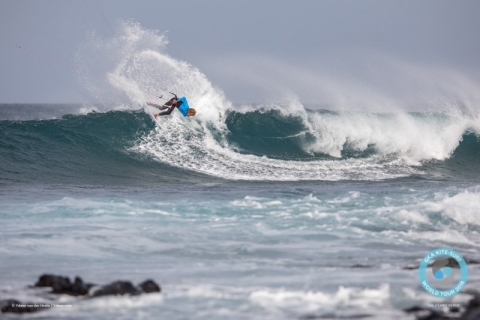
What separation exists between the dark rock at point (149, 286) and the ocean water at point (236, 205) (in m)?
0.16

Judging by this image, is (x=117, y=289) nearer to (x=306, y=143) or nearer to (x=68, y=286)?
(x=68, y=286)

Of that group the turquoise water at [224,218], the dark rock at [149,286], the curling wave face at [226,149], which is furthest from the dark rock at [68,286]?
the curling wave face at [226,149]

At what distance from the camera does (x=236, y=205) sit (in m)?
12.6

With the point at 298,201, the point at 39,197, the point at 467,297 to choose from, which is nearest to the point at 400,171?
the point at 298,201

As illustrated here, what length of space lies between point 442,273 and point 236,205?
576cm

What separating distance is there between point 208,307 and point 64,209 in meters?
6.49

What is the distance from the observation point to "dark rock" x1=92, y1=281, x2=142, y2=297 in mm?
6617

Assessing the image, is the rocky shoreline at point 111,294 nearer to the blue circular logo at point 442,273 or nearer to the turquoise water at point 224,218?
the turquoise water at point 224,218

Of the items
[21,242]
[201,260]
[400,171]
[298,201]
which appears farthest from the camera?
[400,171]

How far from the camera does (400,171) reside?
19328mm

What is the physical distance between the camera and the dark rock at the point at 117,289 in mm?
6617

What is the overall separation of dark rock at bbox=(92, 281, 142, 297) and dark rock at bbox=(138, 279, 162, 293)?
0.08 m

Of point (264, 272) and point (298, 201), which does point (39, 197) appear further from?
point (264, 272)

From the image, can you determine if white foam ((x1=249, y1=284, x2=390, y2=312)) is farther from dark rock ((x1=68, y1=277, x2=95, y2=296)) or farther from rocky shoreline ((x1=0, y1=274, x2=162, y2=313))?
dark rock ((x1=68, y1=277, x2=95, y2=296))
